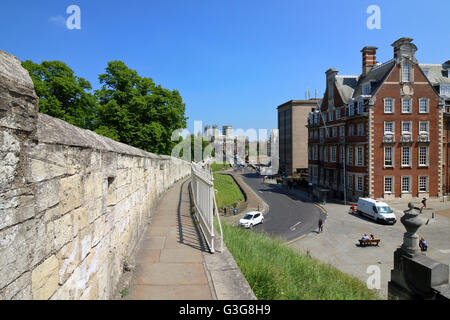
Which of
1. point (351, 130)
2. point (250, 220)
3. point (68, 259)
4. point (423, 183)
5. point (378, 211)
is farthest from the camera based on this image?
point (351, 130)

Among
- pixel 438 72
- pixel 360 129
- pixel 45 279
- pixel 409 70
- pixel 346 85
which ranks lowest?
pixel 45 279

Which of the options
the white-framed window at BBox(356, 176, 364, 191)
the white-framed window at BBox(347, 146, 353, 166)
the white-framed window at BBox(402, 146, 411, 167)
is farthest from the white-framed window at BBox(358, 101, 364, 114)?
the white-framed window at BBox(356, 176, 364, 191)

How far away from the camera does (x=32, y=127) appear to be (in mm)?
2070

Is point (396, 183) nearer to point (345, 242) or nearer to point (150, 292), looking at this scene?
point (345, 242)

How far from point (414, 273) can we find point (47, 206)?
855cm

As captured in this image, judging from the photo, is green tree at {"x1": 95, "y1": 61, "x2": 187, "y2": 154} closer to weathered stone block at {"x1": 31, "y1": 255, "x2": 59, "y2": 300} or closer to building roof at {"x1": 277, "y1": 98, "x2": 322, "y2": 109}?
weathered stone block at {"x1": 31, "y1": 255, "x2": 59, "y2": 300}

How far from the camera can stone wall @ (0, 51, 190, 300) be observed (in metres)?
1.84

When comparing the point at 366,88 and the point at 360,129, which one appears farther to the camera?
the point at 366,88

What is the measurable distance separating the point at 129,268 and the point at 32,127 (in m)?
3.44

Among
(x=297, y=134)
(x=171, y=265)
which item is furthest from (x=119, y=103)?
(x=297, y=134)

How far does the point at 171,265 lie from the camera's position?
5.16 meters

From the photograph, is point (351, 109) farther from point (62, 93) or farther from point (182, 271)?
point (182, 271)

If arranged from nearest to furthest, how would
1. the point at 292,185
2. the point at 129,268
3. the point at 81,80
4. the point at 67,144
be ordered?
the point at 67,144 < the point at 129,268 < the point at 81,80 < the point at 292,185
